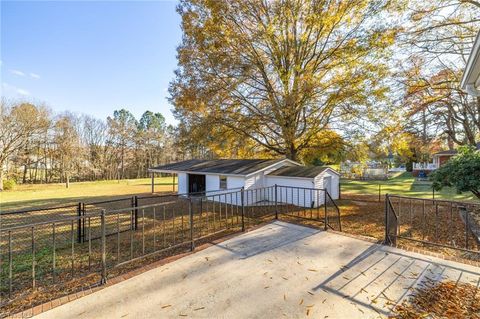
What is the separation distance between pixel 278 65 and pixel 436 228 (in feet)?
29.6

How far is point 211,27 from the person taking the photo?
9.94 metres

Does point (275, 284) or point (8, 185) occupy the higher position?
point (275, 284)

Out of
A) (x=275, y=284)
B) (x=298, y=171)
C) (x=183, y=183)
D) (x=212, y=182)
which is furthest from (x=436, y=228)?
(x=183, y=183)

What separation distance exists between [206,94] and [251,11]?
4520 mm

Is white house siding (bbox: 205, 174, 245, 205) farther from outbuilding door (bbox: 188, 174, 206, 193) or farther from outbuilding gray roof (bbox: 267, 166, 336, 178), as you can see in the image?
outbuilding gray roof (bbox: 267, 166, 336, 178)

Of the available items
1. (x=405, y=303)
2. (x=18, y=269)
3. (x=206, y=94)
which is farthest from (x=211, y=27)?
(x=405, y=303)

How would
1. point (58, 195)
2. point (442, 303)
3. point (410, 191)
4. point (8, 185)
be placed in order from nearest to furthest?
point (442, 303), point (410, 191), point (58, 195), point (8, 185)

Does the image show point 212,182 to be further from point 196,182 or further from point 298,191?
point 298,191

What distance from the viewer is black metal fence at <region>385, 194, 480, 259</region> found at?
182 inches

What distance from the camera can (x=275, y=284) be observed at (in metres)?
3.23

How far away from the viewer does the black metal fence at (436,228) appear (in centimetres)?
463

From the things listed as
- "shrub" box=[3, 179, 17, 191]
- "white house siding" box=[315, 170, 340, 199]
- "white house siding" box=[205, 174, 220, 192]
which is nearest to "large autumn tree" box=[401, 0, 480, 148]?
"white house siding" box=[315, 170, 340, 199]

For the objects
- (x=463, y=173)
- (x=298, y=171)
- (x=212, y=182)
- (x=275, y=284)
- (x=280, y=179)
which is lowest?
(x=275, y=284)

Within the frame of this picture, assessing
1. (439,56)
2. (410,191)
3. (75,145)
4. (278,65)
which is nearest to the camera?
(439,56)
